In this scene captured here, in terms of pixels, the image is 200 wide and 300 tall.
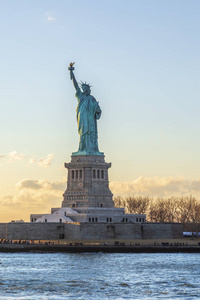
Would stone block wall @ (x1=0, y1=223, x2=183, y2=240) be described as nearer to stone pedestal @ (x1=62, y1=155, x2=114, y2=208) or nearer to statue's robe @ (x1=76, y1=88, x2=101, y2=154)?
stone pedestal @ (x1=62, y1=155, x2=114, y2=208)

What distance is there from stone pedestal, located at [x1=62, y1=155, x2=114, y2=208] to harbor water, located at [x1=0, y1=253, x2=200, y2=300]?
779 inches

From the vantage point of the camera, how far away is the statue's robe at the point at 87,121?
110750mm

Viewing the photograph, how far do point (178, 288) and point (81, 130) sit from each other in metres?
58.4

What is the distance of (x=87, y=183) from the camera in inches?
4237

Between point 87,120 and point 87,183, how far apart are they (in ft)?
33.9

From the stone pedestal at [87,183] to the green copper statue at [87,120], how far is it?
Result: 6.18ft

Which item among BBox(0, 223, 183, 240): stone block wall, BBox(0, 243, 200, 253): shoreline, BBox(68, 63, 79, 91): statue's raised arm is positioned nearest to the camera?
BBox(0, 243, 200, 253): shoreline

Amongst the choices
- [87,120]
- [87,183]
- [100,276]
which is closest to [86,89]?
[87,120]

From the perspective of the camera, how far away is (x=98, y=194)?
353 ft

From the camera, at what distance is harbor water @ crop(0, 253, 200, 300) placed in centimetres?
5269

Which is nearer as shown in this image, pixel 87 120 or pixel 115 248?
pixel 115 248

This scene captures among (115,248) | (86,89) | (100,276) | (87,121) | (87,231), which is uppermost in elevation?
(86,89)

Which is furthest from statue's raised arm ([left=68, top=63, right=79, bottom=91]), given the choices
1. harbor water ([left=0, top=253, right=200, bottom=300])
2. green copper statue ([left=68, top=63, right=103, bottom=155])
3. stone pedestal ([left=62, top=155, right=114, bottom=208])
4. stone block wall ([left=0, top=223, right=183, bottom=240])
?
harbor water ([left=0, top=253, right=200, bottom=300])

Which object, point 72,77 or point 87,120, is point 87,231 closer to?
point 87,120
